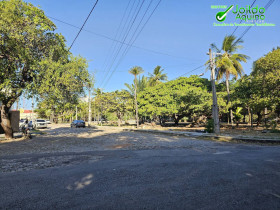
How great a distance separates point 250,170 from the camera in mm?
5031

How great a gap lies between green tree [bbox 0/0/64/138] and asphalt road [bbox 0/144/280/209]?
9.59 metres

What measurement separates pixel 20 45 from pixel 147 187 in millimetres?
12989

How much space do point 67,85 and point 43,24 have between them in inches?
180

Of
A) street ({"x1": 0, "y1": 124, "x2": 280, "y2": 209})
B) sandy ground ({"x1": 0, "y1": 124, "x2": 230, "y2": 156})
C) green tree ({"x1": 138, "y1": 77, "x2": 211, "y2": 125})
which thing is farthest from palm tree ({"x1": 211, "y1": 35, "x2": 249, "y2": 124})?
street ({"x1": 0, "y1": 124, "x2": 280, "y2": 209})

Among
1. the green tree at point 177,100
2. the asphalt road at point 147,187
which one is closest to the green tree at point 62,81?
the asphalt road at point 147,187

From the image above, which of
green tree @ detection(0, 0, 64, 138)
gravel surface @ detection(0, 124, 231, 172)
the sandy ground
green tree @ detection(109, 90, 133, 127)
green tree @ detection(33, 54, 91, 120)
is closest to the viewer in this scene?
gravel surface @ detection(0, 124, 231, 172)

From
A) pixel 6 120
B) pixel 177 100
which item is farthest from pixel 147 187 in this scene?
pixel 177 100

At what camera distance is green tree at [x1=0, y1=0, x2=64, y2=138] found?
11.7 m

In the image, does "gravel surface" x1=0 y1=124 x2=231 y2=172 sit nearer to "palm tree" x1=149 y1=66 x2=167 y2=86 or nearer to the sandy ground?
the sandy ground

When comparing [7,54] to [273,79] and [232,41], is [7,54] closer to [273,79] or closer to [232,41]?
[273,79]

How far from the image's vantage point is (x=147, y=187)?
154 inches

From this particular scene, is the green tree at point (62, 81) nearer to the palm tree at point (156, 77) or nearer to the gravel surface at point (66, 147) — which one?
the gravel surface at point (66, 147)

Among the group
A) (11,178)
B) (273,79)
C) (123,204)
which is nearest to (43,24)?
(11,178)

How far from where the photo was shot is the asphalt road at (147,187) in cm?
316
